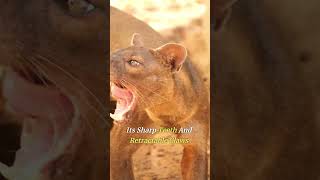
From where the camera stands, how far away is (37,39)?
3098mm

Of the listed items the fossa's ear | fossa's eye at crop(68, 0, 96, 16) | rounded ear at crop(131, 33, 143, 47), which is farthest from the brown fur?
the fossa's ear

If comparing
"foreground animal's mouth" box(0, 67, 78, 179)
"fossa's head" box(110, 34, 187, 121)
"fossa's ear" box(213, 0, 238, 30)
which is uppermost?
"fossa's ear" box(213, 0, 238, 30)

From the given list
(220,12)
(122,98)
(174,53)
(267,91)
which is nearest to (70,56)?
(122,98)

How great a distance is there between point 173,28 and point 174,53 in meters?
0.16

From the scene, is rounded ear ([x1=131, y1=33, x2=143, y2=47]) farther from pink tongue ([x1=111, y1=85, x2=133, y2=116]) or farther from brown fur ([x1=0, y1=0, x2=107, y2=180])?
pink tongue ([x1=111, y1=85, x2=133, y2=116])

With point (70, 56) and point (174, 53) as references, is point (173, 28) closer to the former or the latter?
point (174, 53)

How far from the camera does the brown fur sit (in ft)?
10.1

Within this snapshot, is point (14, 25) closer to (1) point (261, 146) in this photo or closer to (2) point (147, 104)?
(2) point (147, 104)

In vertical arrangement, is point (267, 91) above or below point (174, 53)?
below

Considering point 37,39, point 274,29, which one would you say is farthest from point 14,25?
point 274,29

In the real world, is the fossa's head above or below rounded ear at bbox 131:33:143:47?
below

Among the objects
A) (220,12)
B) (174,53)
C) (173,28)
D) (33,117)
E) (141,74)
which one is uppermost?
(220,12)

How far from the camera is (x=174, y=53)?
3.12 meters

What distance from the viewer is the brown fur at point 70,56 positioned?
3.09 m
